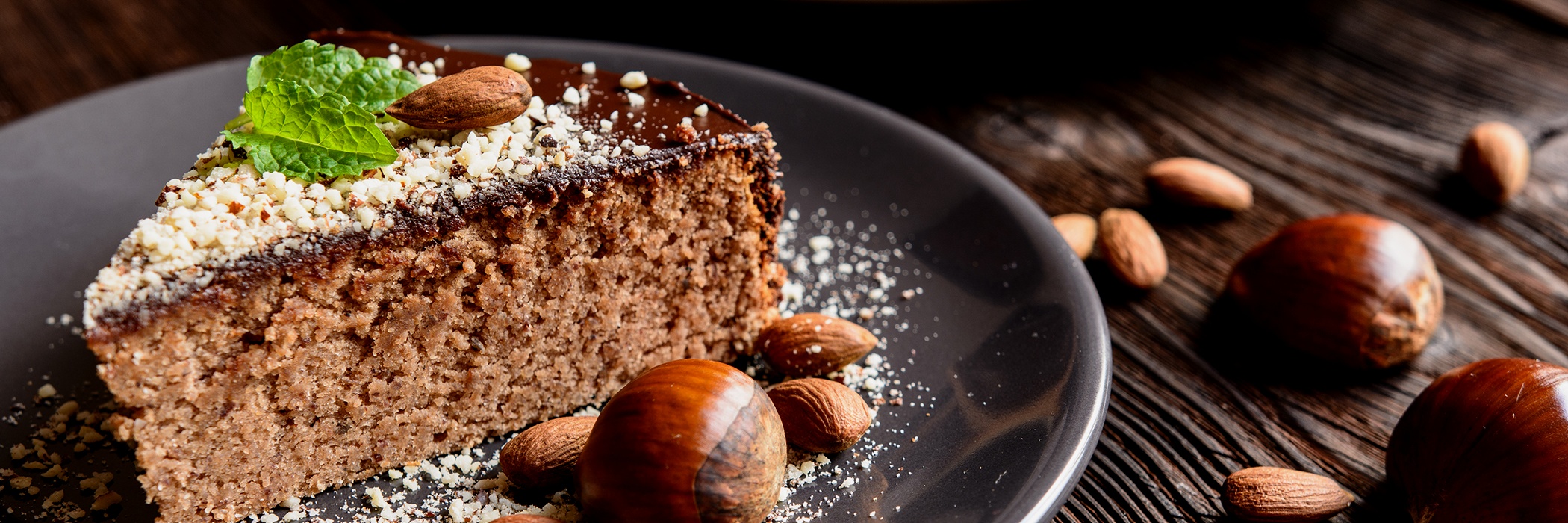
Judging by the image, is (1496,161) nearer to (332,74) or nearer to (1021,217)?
(1021,217)

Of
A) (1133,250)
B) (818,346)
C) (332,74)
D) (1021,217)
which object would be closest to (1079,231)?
(1133,250)

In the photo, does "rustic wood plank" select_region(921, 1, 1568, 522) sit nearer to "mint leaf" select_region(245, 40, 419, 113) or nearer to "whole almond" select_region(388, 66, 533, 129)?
"whole almond" select_region(388, 66, 533, 129)

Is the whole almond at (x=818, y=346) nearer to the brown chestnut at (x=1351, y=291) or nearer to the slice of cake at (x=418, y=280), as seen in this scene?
the slice of cake at (x=418, y=280)

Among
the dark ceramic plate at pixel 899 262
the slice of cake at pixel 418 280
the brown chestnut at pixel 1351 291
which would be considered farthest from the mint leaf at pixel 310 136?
the brown chestnut at pixel 1351 291

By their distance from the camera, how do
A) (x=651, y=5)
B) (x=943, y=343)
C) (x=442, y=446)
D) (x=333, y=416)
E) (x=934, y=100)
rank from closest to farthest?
(x=333, y=416) < (x=442, y=446) < (x=943, y=343) < (x=934, y=100) < (x=651, y=5)

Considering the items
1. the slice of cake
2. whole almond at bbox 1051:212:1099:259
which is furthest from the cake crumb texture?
whole almond at bbox 1051:212:1099:259

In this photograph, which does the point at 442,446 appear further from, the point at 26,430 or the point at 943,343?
the point at 943,343

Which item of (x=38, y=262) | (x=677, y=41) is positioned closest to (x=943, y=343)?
(x=677, y=41)
